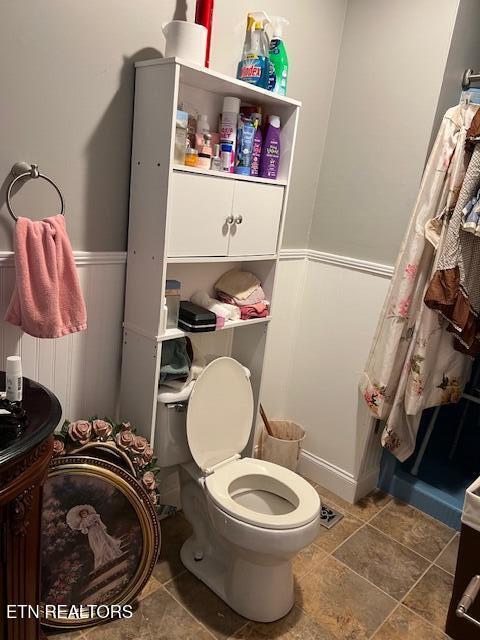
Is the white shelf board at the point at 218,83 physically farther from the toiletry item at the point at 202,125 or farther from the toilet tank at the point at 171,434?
the toilet tank at the point at 171,434

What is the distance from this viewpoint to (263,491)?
182 cm

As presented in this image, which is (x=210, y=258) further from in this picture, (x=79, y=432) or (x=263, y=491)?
(x=263, y=491)

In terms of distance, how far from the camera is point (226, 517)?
1.54 m

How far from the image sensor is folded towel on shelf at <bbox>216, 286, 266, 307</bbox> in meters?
1.91

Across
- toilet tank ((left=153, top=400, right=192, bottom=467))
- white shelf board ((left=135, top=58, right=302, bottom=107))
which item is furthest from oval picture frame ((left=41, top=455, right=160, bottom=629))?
white shelf board ((left=135, top=58, right=302, bottom=107))

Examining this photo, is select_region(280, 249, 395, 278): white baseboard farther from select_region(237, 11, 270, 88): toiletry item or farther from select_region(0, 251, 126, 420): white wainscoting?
select_region(0, 251, 126, 420): white wainscoting

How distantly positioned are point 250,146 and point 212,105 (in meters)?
0.19

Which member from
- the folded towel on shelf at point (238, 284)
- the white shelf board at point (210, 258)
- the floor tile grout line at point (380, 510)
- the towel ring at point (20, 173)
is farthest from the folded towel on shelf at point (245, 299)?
the floor tile grout line at point (380, 510)

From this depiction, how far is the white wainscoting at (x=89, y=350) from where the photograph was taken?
→ 1494mm

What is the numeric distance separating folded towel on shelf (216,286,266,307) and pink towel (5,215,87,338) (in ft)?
2.19

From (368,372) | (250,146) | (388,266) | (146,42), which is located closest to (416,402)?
(368,372)

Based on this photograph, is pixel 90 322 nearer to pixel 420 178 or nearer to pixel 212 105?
pixel 212 105

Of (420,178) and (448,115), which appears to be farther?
(420,178)

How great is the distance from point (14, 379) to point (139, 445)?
0.58m
